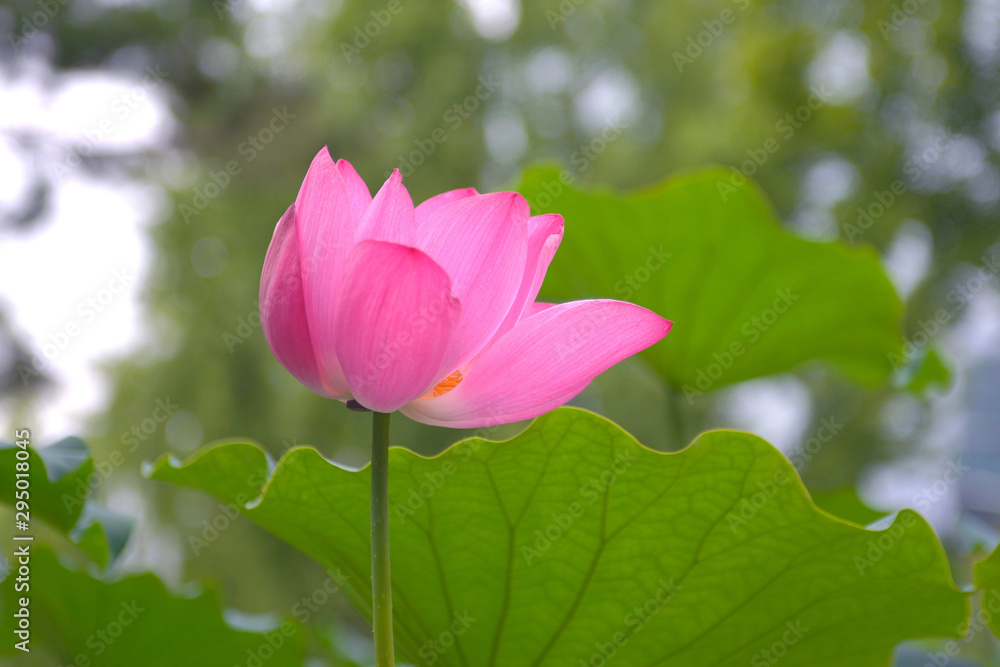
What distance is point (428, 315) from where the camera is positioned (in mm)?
229

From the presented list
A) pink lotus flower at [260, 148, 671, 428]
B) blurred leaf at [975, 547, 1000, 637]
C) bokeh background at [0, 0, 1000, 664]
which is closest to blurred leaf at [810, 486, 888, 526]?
blurred leaf at [975, 547, 1000, 637]

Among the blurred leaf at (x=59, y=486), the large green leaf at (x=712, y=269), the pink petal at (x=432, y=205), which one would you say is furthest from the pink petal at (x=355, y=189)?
the large green leaf at (x=712, y=269)

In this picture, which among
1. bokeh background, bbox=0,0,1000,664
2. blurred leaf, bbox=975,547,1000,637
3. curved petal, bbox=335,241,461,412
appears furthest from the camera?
bokeh background, bbox=0,0,1000,664

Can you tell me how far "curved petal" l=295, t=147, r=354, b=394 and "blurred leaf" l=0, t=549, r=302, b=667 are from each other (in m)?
0.22

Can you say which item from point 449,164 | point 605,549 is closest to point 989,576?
point 605,549

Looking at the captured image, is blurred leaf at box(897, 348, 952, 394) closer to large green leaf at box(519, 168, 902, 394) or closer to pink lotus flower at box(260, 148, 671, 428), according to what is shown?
large green leaf at box(519, 168, 902, 394)

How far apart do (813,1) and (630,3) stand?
1.52m

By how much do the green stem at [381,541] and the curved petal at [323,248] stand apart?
32 mm

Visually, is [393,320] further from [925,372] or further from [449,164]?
[449,164]

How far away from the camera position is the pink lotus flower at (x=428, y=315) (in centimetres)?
23

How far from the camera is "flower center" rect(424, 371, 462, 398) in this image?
26 centimetres

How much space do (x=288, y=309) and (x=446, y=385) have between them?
6 centimetres

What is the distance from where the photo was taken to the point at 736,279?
710mm

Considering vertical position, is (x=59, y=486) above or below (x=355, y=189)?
below
